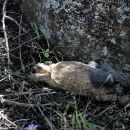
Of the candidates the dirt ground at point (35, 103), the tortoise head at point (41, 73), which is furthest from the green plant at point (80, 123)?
the tortoise head at point (41, 73)

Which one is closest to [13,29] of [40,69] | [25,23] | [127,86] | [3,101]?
[25,23]

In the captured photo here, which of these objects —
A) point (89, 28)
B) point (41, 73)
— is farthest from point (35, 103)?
point (89, 28)

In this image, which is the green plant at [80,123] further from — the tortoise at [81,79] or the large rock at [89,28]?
the large rock at [89,28]

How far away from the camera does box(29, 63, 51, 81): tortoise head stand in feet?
8.39

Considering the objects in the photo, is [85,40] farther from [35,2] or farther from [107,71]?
[35,2]

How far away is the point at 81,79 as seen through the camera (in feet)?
8.07

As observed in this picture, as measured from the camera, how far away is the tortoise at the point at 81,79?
245 centimetres

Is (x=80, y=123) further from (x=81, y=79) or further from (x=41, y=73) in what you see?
(x=41, y=73)

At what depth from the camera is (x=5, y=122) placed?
234cm

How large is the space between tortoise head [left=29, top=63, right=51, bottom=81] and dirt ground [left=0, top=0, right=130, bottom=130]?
0.04 m

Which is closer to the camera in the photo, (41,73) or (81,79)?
(81,79)

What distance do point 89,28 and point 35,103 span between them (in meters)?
0.58

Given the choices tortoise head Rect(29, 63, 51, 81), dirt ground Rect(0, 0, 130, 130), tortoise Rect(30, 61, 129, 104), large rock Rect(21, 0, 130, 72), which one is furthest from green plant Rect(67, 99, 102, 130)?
large rock Rect(21, 0, 130, 72)

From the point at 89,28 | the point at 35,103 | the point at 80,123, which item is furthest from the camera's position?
the point at 89,28
